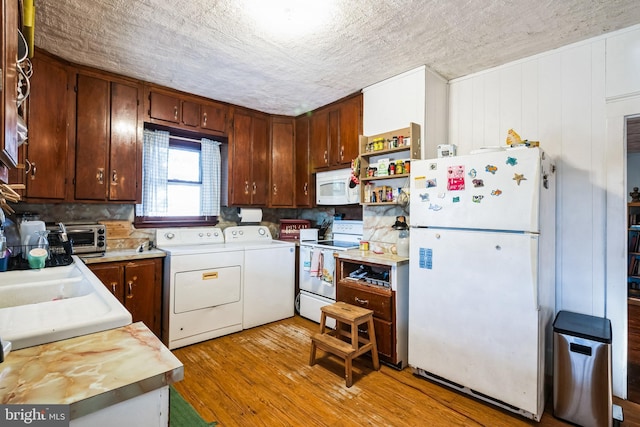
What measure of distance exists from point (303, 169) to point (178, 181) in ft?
4.88

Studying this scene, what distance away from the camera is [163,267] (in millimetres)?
2908

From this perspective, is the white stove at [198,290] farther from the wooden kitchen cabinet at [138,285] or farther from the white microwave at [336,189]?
the white microwave at [336,189]

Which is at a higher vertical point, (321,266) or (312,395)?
(321,266)

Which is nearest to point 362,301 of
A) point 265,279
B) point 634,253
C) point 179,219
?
point 265,279

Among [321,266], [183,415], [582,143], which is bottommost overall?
[183,415]

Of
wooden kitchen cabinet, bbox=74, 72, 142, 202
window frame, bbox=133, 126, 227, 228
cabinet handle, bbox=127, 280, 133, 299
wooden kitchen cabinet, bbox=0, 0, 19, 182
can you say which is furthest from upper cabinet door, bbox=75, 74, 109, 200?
wooden kitchen cabinet, bbox=0, 0, 19, 182

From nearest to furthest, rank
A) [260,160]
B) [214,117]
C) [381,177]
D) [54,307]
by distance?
[54,307] → [381,177] → [214,117] → [260,160]

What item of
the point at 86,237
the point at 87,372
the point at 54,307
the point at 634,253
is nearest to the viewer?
the point at 87,372

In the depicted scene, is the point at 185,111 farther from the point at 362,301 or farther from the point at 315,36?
the point at 362,301

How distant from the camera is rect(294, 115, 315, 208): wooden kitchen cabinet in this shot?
3.84m

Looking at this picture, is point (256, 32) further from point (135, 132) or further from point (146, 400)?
point (146, 400)

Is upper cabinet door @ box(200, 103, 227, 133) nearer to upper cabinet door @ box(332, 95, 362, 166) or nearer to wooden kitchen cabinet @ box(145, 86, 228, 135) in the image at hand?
wooden kitchen cabinet @ box(145, 86, 228, 135)

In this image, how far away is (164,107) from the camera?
307 centimetres

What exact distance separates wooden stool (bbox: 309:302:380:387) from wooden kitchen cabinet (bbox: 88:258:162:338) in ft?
5.04
